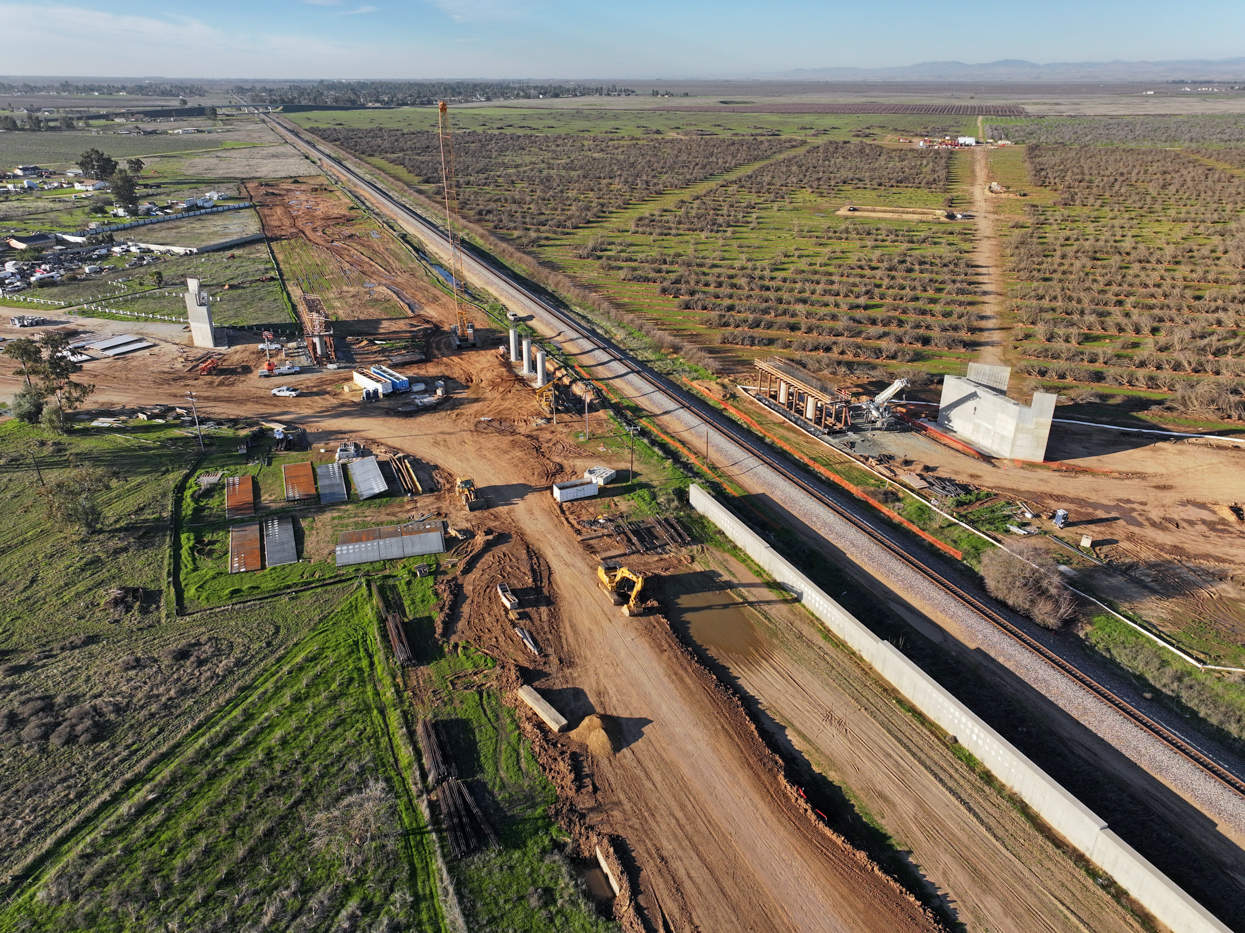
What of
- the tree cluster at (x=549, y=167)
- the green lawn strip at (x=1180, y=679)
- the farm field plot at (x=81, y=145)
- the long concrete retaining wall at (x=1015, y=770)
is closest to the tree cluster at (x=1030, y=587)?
the green lawn strip at (x=1180, y=679)

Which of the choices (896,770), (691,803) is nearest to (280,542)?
(691,803)

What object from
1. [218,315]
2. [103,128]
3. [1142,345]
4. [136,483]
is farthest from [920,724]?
[103,128]

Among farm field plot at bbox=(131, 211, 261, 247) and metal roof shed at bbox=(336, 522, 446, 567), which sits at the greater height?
farm field plot at bbox=(131, 211, 261, 247)

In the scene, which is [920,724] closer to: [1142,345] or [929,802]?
[929,802]

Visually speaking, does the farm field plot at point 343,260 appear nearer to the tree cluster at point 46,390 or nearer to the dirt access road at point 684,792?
the tree cluster at point 46,390

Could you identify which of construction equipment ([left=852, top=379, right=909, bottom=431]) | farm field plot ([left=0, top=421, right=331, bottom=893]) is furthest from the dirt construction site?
farm field plot ([left=0, top=421, right=331, bottom=893])

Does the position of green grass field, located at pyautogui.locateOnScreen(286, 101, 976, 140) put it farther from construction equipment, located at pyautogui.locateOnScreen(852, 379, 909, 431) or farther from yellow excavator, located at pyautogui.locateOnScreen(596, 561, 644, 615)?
yellow excavator, located at pyautogui.locateOnScreen(596, 561, 644, 615)
